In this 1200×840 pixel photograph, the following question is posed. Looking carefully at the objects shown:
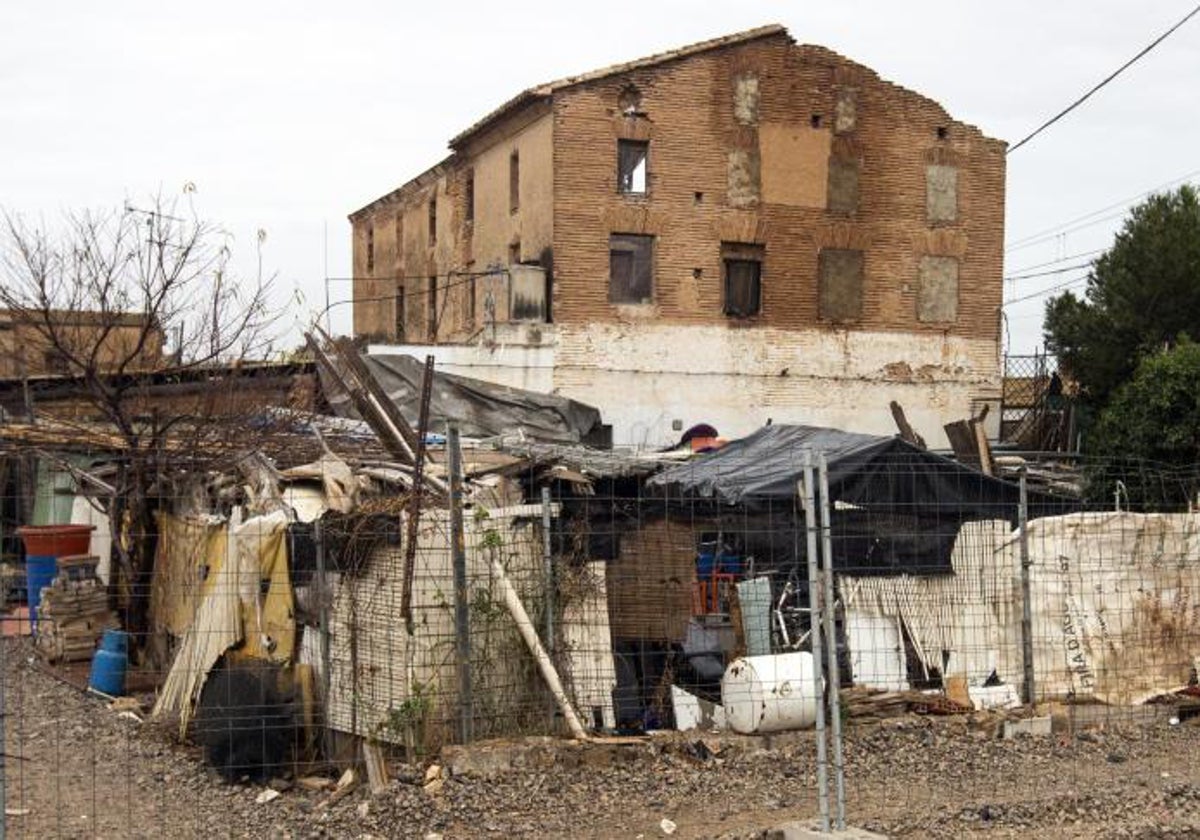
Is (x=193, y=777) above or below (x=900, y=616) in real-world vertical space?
below

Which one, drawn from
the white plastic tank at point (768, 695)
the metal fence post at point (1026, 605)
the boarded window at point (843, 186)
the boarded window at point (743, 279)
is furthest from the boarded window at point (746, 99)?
the white plastic tank at point (768, 695)

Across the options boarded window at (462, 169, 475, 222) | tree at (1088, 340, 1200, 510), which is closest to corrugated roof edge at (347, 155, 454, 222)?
boarded window at (462, 169, 475, 222)

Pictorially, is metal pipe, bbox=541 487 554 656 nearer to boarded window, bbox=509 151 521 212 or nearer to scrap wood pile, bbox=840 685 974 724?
scrap wood pile, bbox=840 685 974 724

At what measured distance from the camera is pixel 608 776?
9.96 meters

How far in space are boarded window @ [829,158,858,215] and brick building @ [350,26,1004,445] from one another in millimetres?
47

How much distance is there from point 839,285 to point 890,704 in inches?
863

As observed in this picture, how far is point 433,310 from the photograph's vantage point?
37656mm

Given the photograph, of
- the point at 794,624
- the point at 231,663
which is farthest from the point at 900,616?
the point at 231,663

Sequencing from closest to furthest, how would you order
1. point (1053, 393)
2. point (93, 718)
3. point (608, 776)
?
point (608, 776) < point (93, 718) < point (1053, 393)

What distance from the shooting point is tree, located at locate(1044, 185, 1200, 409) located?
30.4m

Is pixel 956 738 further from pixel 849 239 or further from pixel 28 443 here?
pixel 849 239

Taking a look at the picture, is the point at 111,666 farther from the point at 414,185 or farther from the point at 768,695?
the point at 414,185

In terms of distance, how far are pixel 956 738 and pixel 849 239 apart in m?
22.7

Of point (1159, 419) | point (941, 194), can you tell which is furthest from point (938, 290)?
point (1159, 419)
